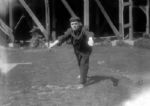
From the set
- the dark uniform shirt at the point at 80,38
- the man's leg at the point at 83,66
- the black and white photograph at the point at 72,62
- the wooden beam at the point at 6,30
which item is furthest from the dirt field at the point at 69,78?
the wooden beam at the point at 6,30

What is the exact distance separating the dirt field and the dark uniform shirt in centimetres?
84

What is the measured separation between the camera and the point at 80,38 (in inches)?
316

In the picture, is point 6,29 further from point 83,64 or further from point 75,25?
point 75,25

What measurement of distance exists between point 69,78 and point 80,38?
66.1 inches

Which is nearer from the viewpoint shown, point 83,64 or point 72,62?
point 83,64

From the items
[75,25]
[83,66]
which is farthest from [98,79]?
[75,25]

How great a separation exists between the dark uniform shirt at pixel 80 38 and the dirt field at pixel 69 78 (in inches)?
33.1

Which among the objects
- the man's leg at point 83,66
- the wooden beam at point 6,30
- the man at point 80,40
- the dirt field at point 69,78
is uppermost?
the man at point 80,40

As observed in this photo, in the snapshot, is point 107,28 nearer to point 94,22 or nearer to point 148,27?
point 94,22

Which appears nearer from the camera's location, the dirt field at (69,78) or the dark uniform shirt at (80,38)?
the dirt field at (69,78)

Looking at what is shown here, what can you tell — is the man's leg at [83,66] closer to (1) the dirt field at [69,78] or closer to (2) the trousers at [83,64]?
(2) the trousers at [83,64]

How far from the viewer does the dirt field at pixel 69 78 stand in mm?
7457

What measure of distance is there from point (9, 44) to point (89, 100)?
8.77 meters

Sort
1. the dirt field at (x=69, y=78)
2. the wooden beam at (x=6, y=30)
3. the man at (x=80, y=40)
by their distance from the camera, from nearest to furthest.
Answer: the dirt field at (x=69, y=78)
the man at (x=80, y=40)
the wooden beam at (x=6, y=30)
